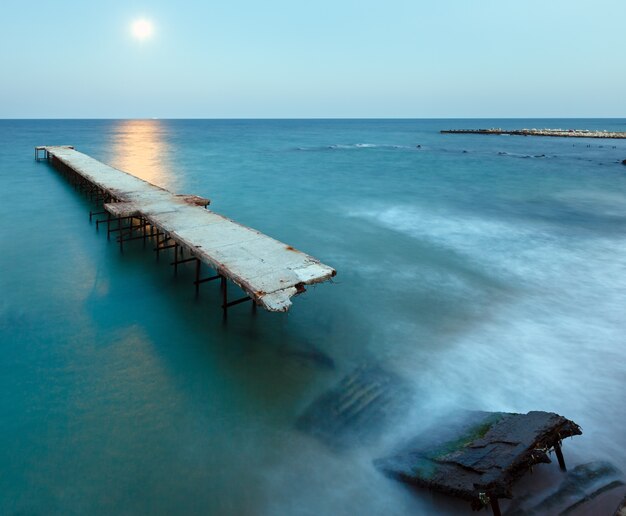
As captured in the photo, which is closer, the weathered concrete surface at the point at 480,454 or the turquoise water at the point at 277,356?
the weathered concrete surface at the point at 480,454

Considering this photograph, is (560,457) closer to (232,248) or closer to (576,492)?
(576,492)

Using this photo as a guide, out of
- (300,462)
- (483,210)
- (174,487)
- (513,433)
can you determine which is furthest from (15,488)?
(483,210)

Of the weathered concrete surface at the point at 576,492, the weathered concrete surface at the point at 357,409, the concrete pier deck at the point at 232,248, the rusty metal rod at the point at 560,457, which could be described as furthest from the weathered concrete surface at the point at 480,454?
the concrete pier deck at the point at 232,248

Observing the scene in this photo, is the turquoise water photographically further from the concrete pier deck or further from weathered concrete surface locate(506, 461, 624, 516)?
the concrete pier deck

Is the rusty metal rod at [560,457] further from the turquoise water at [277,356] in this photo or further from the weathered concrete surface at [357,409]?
the weathered concrete surface at [357,409]

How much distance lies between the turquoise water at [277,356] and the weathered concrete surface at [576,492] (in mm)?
264

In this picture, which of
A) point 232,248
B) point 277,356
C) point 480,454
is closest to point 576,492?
point 480,454

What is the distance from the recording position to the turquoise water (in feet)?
19.1

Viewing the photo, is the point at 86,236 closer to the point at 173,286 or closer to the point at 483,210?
the point at 173,286

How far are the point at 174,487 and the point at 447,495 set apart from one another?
3.92 m

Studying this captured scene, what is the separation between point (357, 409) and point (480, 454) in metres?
2.23

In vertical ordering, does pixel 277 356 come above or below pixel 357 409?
above

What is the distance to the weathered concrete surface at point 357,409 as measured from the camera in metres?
6.54

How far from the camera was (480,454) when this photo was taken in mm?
5465
